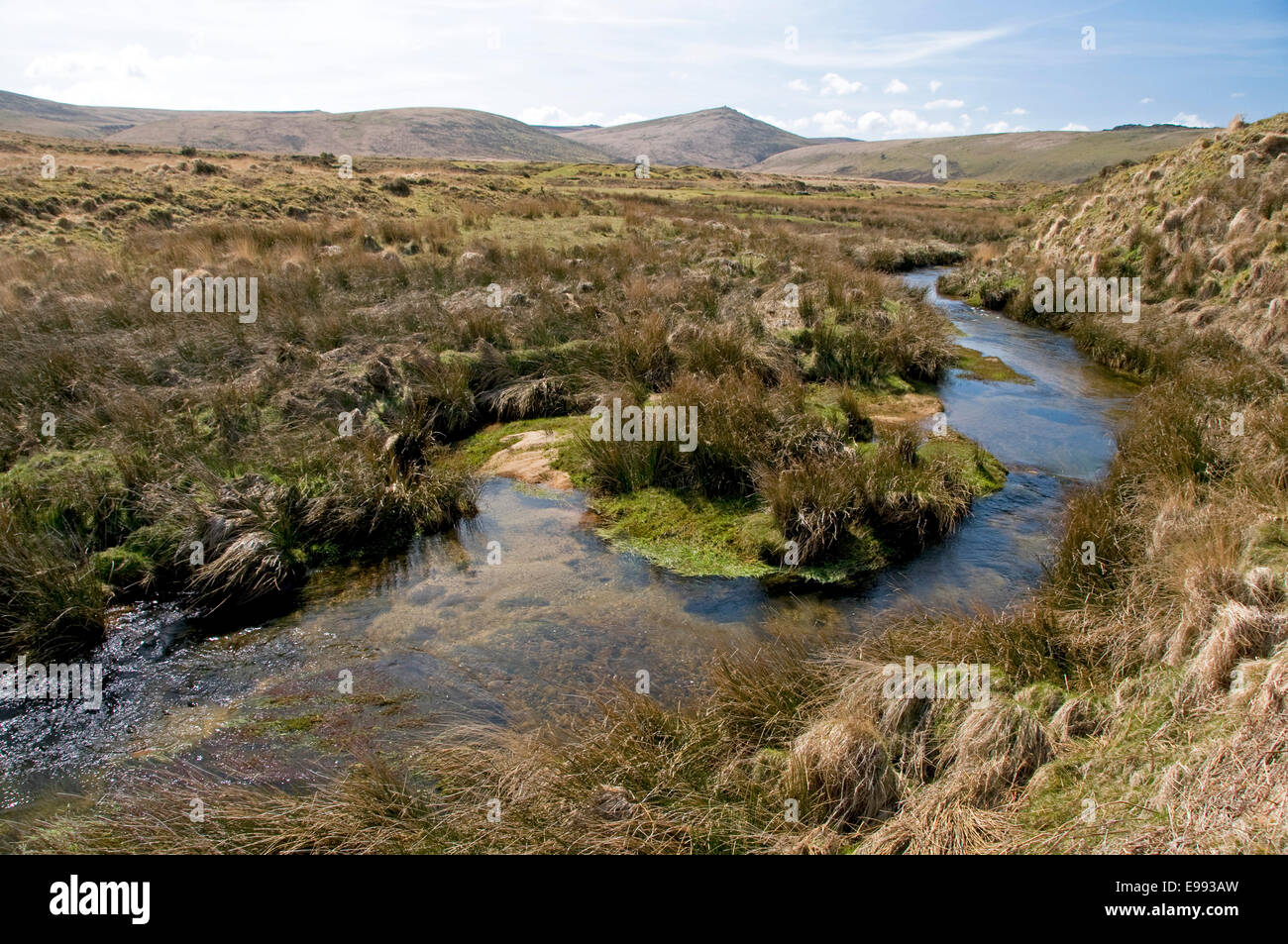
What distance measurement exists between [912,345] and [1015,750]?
31.4 ft

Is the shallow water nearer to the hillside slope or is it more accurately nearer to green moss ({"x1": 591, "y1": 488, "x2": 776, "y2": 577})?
green moss ({"x1": 591, "y1": 488, "x2": 776, "y2": 577})

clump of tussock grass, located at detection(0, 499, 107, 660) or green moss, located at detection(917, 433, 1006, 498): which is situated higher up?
green moss, located at detection(917, 433, 1006, 498)

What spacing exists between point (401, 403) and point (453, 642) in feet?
14.8

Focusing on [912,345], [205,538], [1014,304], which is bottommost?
[205,538]

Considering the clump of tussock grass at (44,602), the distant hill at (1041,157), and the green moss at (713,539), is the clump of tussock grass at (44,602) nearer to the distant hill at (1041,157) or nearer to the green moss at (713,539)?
the green moss at (713,539)

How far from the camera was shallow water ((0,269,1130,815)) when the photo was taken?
4.56m

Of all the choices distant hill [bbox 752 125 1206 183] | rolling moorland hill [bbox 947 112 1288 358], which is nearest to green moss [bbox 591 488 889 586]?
rolling moorland hill [bbox 947 112 1288 358]

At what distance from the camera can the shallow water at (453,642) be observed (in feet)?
15.0

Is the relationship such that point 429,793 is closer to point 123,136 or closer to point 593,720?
point 593,720

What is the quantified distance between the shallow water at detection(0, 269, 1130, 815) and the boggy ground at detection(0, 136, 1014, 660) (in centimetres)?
40

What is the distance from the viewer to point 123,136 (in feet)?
558

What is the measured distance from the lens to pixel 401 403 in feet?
30.2

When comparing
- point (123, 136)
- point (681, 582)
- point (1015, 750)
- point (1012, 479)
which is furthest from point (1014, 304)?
point (123, 136)
